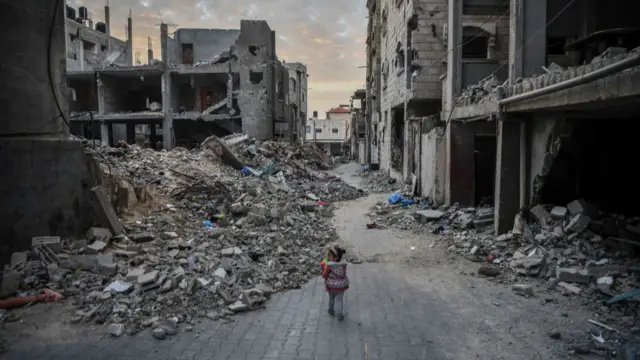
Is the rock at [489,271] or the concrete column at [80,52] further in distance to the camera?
the concrete column at [80,52]

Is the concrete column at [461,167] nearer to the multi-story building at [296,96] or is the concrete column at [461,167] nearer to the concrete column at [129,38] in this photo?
the multi-story building at [296,96]

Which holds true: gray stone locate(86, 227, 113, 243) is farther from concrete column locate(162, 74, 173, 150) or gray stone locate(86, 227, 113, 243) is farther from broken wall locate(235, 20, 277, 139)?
concrete column locate(162, 74, 173, 150)

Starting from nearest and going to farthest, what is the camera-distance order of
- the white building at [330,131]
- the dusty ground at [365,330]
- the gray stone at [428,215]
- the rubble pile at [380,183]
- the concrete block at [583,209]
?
1. the dusty ground at [365,330]
2. the concrete block at [583,209]
3. the gray stone at [428,215]
4. the rubble pile at [380,183]
5. the white building at [330,131]

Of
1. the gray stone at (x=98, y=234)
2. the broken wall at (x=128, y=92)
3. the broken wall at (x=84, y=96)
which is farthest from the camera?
the broken wall at (x=84, y=96)

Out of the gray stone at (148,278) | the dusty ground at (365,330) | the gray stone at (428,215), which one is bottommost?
the dusty ground at (365,330)

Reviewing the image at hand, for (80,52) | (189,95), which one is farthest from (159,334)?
(80,52)

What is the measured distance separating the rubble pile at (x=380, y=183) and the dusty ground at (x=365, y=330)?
12911mm

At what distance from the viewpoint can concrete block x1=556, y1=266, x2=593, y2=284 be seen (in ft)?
21.1

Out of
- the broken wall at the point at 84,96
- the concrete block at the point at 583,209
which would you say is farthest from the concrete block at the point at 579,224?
the broken wall at the point at 84,96

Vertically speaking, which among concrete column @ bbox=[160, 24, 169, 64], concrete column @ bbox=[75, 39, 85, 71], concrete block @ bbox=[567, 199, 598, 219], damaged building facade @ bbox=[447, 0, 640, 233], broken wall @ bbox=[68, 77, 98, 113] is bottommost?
concrete block @ bbox=[567, 199, 598, 219]

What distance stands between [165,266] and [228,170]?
10.6m

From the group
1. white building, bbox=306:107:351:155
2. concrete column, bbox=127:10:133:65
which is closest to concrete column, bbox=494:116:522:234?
concrete column, bbox=127:10:133:65

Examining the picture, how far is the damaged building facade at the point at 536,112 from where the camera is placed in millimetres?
6457

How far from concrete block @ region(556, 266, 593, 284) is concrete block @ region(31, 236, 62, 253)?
7.77 meters
